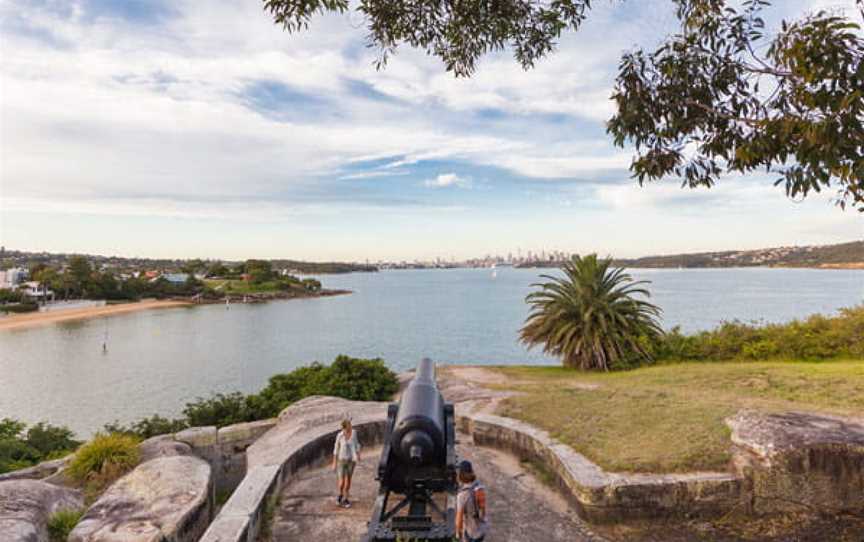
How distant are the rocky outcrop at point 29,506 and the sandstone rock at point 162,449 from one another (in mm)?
1382

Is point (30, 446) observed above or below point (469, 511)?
below

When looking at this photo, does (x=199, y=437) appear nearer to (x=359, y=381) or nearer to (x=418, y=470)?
(x=359, y=381)

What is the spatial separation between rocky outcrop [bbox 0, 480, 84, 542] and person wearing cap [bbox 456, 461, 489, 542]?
4.01 metres

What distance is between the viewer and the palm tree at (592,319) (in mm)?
15984

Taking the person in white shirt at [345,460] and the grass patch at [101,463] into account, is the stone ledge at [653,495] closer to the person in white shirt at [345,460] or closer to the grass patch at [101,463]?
the person in white shirt at [345,460]

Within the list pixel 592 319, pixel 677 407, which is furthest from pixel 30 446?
pixel 592 319

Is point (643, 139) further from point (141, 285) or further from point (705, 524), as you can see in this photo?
point (141, 285)

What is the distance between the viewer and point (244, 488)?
16.4 ft

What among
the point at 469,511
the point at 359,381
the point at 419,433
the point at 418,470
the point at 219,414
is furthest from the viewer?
the point at 359,381

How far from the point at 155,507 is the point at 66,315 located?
7900 centimetres

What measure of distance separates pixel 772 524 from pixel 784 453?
25.9 inches

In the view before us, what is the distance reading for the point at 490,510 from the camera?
5305 millimetres

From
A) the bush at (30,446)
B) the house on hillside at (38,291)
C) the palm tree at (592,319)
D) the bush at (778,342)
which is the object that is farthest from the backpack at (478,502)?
the house on hillside at (38,291)

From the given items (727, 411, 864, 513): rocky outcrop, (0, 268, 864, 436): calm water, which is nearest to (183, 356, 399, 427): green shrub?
(727, 411, 864, 513): rocky outcrop
